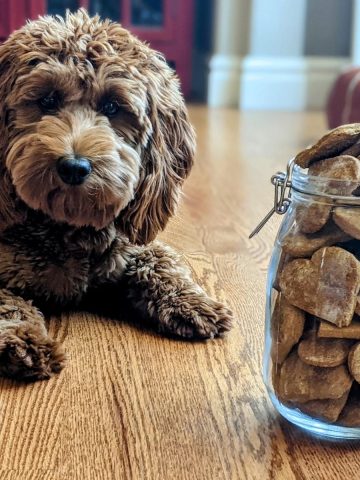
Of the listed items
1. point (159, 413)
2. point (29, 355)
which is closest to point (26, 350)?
point (29, 355)

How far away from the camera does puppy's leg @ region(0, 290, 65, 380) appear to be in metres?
1.25

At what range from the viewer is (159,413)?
1.16 m

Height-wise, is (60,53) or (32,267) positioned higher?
(60,53)

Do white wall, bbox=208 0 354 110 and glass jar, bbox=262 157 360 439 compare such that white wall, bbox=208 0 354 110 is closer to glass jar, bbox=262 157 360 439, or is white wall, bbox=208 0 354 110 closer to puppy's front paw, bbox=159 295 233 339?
puppy's front paw, bbox=159 295 233 339

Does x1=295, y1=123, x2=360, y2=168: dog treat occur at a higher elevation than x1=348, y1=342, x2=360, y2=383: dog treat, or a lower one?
higher

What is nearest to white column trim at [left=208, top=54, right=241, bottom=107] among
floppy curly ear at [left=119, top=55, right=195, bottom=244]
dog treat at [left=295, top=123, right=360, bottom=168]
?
floppy curly ear at [left=119, top=55, right=195, bottom=244]

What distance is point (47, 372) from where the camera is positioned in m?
1.26

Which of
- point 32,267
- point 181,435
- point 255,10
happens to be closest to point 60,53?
point 32,267

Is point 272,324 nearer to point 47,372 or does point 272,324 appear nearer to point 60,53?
point 47,372

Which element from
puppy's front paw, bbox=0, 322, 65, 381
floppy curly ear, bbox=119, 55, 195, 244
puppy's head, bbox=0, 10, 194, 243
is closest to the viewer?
puppy's front paw, bbox=0, 322, 65, 381

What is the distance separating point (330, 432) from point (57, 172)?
581 mm

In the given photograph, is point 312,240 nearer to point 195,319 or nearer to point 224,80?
point 195,319

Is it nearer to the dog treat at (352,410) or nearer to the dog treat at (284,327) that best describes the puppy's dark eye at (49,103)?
the dog treat at (284,327)

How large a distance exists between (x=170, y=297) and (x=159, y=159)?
0.80 feet
